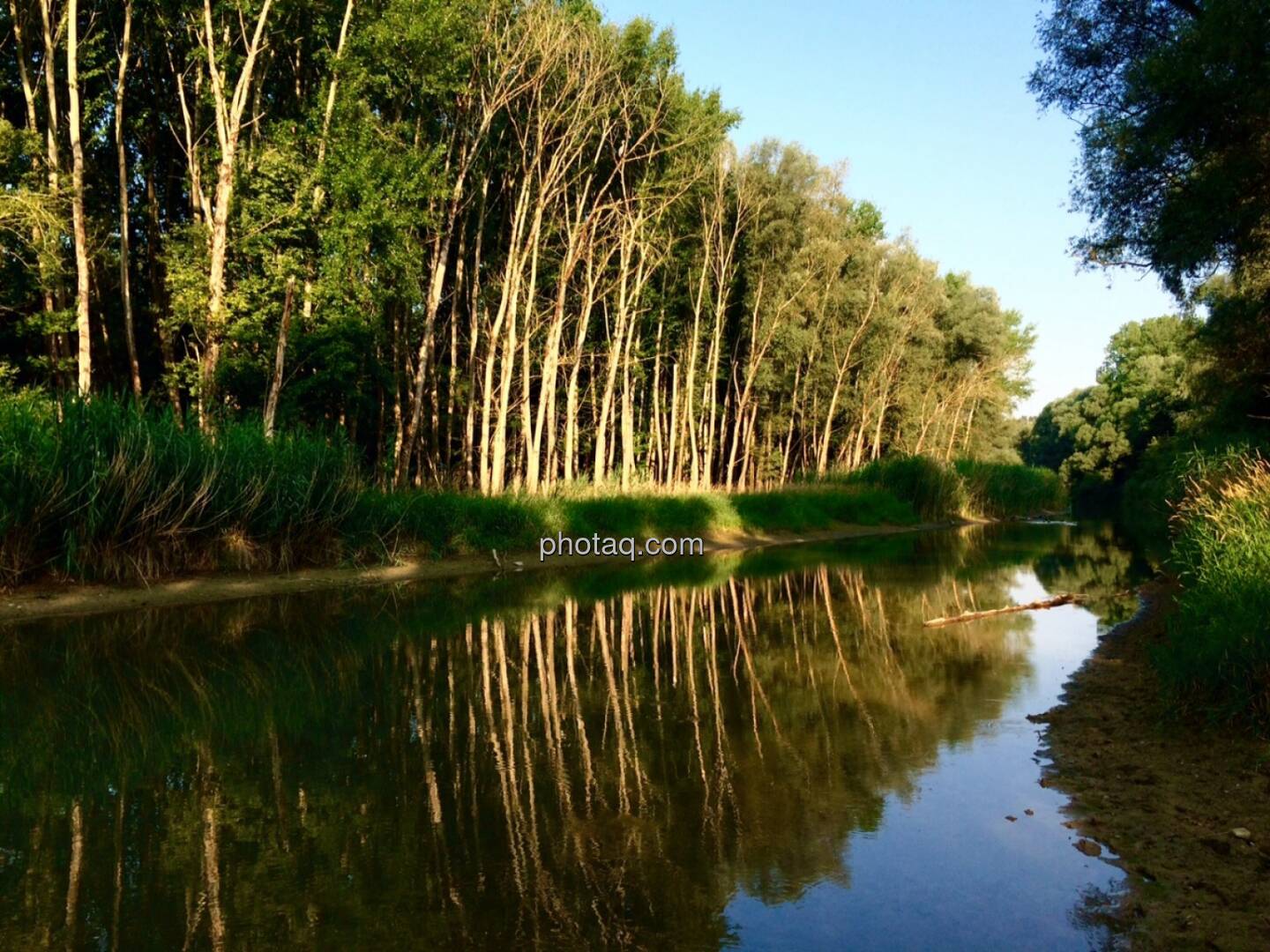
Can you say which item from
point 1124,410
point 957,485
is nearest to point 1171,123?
point 957,485

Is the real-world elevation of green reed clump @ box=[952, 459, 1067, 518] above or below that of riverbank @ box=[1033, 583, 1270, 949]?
above

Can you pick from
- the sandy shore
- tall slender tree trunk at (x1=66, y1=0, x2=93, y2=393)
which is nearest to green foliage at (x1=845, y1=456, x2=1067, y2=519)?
the sandy shore

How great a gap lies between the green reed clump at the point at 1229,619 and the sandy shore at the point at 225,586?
13.3 meters

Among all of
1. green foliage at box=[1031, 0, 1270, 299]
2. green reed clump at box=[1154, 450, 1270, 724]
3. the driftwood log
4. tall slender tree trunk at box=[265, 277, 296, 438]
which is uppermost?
green foliage at box=[1031, 0, 1270, 299]

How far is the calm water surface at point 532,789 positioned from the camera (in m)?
3.82

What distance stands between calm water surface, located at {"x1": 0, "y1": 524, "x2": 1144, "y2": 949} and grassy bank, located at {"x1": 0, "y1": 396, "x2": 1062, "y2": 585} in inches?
88.8

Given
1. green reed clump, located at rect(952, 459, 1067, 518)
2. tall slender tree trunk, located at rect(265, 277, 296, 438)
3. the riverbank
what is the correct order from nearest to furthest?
the riverbank, tall slender tree trunk, located at rect(265, 277, 296, 438), green reed clump, located at rect(952, 459, 1067, 518)

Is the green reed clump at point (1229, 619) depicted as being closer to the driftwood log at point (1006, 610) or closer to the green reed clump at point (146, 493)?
the driftwood log at point (1006, 610)

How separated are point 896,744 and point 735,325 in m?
37.4

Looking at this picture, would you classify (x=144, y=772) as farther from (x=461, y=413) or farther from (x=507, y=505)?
(x=461, y=413)

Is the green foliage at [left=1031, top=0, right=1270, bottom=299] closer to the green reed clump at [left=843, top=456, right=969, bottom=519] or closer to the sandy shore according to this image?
the sandy shore

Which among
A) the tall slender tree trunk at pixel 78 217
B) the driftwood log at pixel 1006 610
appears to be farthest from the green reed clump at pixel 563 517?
the driftwood log at pixel 1006 610

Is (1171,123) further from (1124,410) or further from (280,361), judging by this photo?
(1124,410)

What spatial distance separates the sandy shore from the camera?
40.2 ft
